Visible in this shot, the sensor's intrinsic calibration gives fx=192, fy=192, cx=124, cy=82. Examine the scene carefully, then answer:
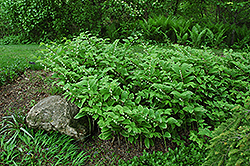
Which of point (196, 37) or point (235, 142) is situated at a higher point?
point (235, 142)

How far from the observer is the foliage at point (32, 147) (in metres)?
2.65

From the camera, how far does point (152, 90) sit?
9.18 feet

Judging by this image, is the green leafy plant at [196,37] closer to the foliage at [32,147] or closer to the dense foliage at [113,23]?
the dense foliage at [113,23]

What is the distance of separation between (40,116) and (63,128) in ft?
1.37

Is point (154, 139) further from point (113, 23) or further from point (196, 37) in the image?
point (113, 23)

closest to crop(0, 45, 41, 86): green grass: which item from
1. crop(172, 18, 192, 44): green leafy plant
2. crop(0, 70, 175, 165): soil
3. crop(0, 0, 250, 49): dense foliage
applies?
crop(0, 70, 175, 165): soil

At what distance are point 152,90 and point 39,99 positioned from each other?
205 centimetres

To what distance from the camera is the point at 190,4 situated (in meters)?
8.38

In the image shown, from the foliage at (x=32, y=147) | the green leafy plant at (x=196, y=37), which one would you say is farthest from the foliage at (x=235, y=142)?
the green leafy plant at (x=196, y=37)

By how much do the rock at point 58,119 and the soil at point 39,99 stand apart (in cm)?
23

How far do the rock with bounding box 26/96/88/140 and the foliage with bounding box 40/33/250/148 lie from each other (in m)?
0.28

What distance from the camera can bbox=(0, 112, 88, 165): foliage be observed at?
265 cm

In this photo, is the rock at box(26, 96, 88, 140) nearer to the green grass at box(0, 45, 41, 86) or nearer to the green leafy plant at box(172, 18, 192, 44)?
the green grass at box(0, 45, 41, 86)

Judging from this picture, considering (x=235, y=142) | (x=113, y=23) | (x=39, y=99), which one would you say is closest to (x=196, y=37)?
(x=113, y=23)
